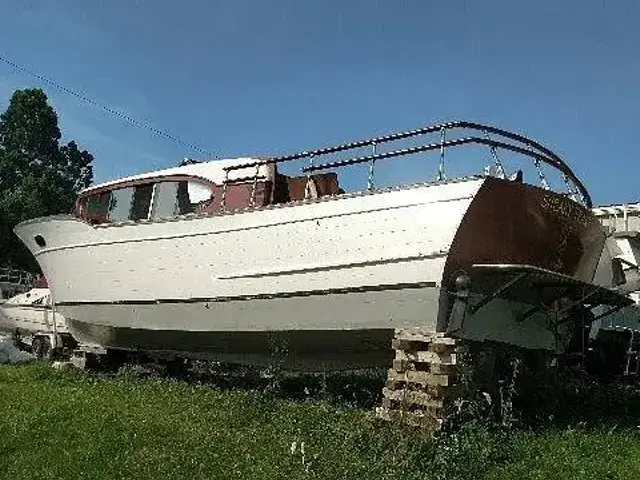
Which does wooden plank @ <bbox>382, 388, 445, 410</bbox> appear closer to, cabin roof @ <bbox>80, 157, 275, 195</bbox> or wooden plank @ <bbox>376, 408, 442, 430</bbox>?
wooden plank @ <bbox>376, 408, 442, 430</bbox>

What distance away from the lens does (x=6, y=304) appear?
19281mm

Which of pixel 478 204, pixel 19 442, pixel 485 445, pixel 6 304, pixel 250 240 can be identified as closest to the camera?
pixel 485 445

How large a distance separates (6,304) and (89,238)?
27.8 ft

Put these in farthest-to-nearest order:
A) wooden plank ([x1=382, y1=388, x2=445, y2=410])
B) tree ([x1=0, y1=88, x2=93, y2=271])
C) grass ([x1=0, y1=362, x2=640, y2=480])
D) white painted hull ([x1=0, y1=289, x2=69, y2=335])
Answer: tree ([x1=0, y1=88, x2=93, y2=271]) < white painted hull ([x1=0, y1=289, x2=69, y2=335]) < wooden plank ([x1=382, y1=388, x2=445, y2=410]) < grass ([x1=0, y1=362, x2=640, y2=480])

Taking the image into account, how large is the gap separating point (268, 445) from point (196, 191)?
5218mm

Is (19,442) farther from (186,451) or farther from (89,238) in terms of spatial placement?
(89,238)

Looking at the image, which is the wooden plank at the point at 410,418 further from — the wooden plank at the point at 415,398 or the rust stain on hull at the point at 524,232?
the rust stain on hull at the point at 524,232

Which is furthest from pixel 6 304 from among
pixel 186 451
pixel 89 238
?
pixel 186 451

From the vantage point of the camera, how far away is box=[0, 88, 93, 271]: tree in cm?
3851

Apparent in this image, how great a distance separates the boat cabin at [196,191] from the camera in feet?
33.3

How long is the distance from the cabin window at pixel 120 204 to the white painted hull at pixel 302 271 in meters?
0.36

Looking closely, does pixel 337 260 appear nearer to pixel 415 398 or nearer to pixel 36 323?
pixel 415 398

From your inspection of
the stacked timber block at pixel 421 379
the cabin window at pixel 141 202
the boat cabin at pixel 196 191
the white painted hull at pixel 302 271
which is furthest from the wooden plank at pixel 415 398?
Answer: the cabin window at pixel 141 202

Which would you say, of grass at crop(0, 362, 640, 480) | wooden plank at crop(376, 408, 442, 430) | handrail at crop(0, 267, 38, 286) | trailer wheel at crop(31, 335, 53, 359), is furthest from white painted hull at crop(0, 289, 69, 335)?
wooden plank at crop(376, 408, 442, 430)
